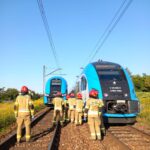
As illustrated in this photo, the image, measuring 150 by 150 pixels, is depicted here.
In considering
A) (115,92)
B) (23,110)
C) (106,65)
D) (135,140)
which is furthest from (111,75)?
(23,110)

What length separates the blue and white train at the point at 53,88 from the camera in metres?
29.1

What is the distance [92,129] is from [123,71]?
18.7 feet

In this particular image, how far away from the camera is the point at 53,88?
96.0ft

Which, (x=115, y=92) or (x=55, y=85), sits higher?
(x=55, y=85)

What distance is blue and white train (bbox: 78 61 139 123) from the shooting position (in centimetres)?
1406

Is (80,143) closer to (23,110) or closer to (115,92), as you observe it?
(23,110)

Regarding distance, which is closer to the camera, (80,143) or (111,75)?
(80,143)

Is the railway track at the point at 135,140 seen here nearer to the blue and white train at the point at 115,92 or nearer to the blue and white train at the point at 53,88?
the blue and white train at the point at 115,92

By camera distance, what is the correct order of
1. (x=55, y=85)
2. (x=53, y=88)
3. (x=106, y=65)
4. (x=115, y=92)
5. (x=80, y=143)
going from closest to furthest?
1. (x=80, y=143)
2. (x=115, y=92)
3. (x=106, y=65)
4. (x=53, y=88)
5. (x=55, y=85)

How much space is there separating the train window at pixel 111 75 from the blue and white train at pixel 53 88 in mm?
14049

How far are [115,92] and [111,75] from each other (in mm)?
1164

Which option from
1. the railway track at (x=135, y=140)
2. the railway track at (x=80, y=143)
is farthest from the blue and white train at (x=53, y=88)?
the railway track at (x=80, y=143)

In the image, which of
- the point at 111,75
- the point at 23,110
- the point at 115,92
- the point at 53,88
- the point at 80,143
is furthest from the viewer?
the point at 53,88

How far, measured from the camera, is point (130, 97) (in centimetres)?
1441
